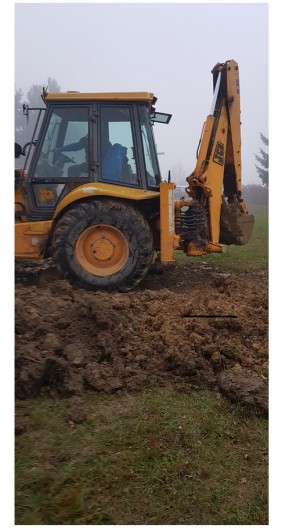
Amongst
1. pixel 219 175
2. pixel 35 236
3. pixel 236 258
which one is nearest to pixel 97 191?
pixel 35 236

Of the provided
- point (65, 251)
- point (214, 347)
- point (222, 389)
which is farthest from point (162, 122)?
point (222, 389)

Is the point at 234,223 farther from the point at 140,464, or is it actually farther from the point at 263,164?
the point at 140,464

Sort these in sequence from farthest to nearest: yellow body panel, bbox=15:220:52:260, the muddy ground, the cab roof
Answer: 1. the cab roof
2. yellow body panel, bbox=15:220:52:260
3. the muddy ground

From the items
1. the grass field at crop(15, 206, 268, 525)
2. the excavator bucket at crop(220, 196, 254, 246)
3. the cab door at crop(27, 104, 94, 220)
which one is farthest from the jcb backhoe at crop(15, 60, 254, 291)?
the grass field at crop(15, 206, 268, 525)

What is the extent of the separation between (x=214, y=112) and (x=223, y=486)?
3.30m

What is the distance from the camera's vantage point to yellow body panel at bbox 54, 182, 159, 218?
3.46 meters

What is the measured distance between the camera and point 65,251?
3443mm

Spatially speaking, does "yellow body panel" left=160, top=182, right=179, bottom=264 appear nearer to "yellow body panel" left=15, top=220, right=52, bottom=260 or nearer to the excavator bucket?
the excavator bucket

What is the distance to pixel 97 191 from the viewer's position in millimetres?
3465

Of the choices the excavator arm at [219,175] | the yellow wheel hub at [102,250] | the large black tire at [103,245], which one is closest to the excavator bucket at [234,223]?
the excavator arm at [219,175]

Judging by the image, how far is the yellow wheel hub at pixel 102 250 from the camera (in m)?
3.52

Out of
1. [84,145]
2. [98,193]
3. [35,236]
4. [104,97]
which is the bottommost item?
[35,236]

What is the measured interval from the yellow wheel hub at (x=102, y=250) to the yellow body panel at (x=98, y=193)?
26cm

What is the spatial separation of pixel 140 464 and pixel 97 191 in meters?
2.25
